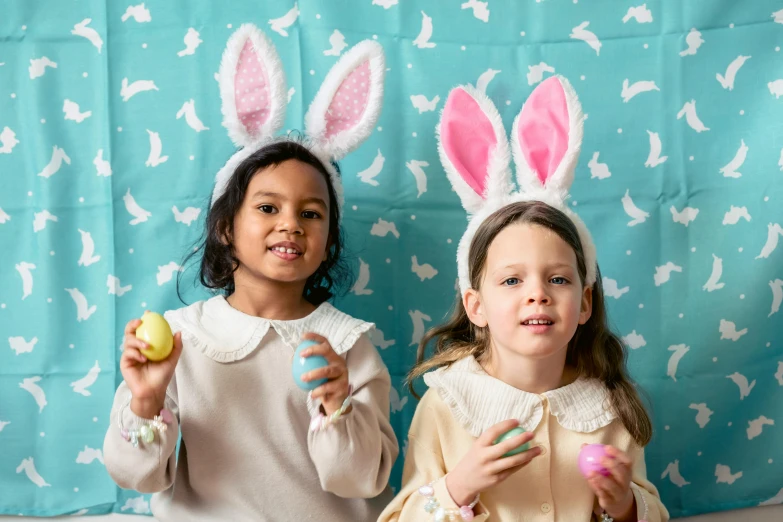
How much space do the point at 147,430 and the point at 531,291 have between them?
0.66 m

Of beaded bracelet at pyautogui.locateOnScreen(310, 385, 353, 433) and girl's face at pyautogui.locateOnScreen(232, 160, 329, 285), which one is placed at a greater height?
girl's face at pyautogui.locateOnScreen(232, 160, 329, 285)

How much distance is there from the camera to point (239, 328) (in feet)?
4.77

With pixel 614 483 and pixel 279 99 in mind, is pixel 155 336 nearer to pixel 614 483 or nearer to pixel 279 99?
pixel 279 99

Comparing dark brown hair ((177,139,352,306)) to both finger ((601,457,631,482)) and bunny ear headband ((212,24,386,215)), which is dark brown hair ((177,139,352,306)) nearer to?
bunny ear headband ((212,24,386,215))

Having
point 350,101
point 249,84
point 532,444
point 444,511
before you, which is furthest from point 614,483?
A: point 249,84

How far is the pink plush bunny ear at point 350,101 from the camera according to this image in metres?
1.51

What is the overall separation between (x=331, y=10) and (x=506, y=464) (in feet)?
3.29

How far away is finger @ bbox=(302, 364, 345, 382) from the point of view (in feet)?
4.08

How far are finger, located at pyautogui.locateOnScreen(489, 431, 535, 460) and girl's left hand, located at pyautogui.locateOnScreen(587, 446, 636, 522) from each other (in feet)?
0.41

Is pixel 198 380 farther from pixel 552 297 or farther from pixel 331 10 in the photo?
pixel 331 10

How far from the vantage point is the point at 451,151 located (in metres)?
1.45

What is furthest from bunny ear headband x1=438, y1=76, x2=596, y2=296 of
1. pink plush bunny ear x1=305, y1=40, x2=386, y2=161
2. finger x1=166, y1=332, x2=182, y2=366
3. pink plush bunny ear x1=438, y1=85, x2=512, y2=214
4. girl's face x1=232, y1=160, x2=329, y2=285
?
finger x1=166, y1=332, x2=182, y2=366

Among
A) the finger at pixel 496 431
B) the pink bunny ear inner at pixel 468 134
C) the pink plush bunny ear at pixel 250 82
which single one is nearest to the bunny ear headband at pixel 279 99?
the pink plush bunny ear at pixel 250 82

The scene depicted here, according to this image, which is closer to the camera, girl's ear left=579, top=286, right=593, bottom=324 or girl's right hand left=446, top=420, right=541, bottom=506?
girl's right hand left=446, top=420, right=541, bottom=506
